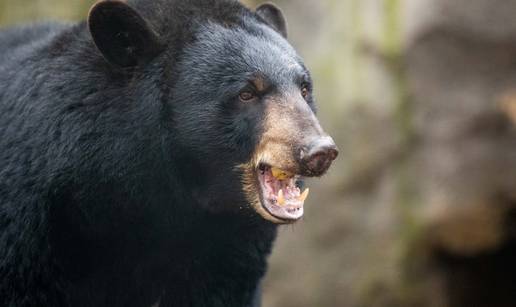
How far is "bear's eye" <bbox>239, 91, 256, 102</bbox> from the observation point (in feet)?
14.8

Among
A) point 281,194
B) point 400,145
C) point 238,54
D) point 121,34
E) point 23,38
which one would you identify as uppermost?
point 121,34

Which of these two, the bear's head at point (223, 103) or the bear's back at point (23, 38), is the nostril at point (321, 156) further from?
the bear's back at point (23, 38)

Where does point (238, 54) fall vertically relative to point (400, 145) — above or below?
above

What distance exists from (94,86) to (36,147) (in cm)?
39

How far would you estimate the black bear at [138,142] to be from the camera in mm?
4484

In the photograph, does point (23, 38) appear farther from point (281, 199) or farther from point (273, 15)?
point (281, 199)

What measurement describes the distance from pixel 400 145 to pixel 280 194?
15.7 ft

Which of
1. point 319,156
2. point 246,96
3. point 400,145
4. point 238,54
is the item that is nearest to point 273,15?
point 238,54

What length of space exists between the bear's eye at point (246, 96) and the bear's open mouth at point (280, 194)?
31cm

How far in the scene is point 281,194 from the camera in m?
4.46

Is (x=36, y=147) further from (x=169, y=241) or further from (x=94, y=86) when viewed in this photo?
(x=169, y=241)

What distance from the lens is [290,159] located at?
4270 mm

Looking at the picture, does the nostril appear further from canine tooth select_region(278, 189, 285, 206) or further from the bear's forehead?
the bear's forehead

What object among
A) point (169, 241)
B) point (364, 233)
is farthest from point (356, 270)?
point (169, 241)
